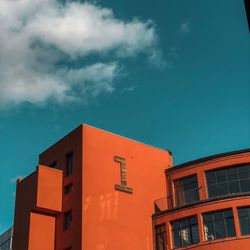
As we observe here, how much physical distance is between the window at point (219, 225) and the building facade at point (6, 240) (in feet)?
130

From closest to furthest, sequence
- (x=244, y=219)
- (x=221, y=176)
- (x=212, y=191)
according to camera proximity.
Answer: (x=244, y=219) < (x=212, y=191) < (x=221, y=176)

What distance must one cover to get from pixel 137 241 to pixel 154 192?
5.31m

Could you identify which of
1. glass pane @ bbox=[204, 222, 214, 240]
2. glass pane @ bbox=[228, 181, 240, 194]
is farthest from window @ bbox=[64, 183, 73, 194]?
glass pane @ bbox=[228, 181, 240, 194]

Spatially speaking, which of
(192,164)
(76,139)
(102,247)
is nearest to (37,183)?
(76,139)

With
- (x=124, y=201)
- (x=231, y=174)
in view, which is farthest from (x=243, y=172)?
(x=124, y=201)

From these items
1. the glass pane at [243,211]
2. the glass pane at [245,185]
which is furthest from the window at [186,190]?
the glass pane at [243,211]

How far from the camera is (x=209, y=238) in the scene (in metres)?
39.6

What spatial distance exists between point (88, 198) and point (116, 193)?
2.93m

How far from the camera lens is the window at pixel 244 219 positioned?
38.6m

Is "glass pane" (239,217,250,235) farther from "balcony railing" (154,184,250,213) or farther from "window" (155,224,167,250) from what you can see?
"window" (155,224,167,250)

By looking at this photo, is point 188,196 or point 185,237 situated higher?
point 188,196

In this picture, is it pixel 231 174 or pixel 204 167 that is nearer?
pixel 231 174

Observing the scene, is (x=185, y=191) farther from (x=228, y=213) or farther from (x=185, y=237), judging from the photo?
(x=228, y=213)

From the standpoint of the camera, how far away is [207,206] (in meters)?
40.8
